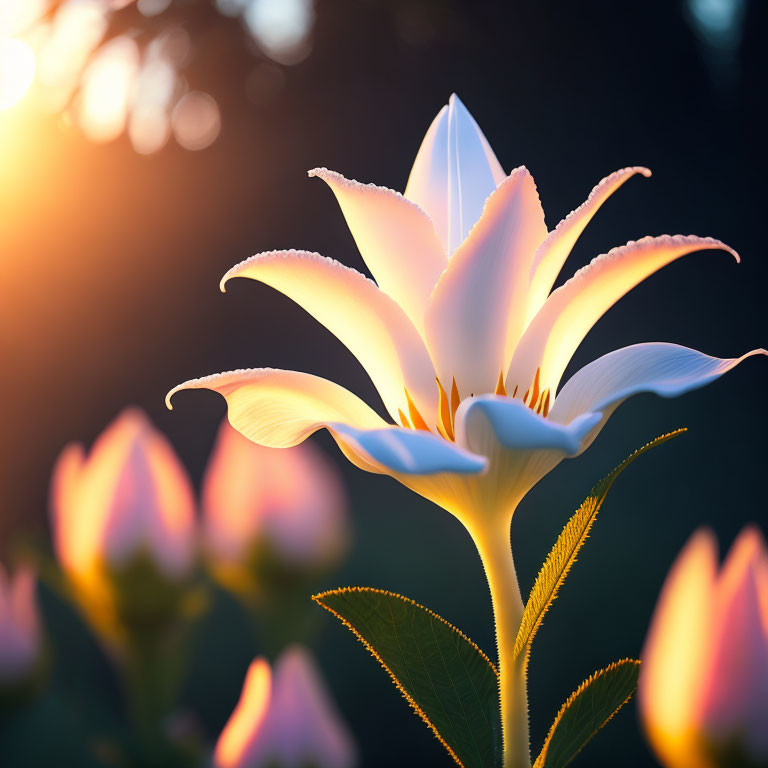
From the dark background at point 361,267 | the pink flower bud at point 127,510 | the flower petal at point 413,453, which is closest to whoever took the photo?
the flower petal at point 413,453

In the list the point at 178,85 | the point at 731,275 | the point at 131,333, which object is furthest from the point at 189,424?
the point at 731,275

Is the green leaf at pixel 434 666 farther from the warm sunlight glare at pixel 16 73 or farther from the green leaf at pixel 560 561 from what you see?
the warm sunlight glare at pixel 16 73

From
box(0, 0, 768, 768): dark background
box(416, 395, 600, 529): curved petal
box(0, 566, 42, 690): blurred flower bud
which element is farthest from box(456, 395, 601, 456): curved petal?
box(0, 0, 768, 768): dark background

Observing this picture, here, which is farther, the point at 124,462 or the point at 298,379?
the point at 124,462

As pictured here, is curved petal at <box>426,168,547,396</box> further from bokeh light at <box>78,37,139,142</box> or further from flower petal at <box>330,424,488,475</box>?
bokeh light at <box>78,37,139,142</box>

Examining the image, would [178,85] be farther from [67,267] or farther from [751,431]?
[751,431]

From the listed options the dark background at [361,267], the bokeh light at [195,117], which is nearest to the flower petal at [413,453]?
the dark background at [361,267]
